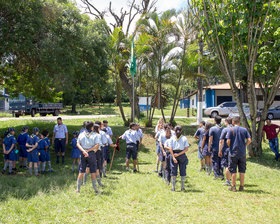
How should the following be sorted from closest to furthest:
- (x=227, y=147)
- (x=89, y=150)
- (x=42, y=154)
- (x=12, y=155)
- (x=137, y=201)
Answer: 1. (x=137, y=201)
2. (x=89, y=150)
3. (x=227, y=147)
4. (x=42, y=154)
5. (x=12, y=155)

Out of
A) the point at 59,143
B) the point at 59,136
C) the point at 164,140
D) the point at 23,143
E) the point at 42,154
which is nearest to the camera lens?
the point at 164,140

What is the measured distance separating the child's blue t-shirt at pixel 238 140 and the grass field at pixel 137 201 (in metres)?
0.96

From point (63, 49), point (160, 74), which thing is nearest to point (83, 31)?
point (63, 49)

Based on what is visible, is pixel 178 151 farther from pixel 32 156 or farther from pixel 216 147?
pixel 32 156

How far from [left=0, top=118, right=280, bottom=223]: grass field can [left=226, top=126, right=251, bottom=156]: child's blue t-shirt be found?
3.15 ft

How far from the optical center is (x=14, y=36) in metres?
9.85

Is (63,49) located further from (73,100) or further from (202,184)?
(73,100)

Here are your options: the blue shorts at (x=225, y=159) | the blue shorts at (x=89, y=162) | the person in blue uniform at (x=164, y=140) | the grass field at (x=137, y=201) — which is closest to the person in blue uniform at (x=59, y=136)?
the grass field at (x=137, y=201)

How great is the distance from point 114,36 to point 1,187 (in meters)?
10.8

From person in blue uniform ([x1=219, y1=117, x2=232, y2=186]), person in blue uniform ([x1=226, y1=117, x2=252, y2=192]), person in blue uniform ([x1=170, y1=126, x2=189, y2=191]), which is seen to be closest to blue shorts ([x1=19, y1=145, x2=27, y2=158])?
person in blue uniform ([x1=170, y1=126, x2=189, y2=191])

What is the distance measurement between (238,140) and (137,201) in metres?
2.81

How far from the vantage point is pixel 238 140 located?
6.50 m

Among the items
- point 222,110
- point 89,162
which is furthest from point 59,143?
point 222,110

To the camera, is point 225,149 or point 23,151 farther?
point 23,151
